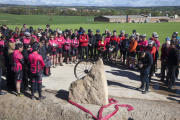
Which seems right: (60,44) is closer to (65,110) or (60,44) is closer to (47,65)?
(47,65)

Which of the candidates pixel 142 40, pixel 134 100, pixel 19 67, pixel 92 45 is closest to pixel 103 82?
pixel 134 100

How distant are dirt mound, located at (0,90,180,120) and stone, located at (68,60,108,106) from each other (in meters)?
0.24

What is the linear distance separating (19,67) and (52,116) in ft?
7.28

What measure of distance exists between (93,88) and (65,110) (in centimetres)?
115

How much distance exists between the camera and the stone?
6.20 metres

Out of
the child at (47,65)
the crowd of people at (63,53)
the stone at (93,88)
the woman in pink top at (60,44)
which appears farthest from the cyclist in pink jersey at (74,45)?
the stone at (93,88)

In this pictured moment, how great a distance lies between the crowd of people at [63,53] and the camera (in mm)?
6777

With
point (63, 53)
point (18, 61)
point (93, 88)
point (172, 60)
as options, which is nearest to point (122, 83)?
point (172, 60)

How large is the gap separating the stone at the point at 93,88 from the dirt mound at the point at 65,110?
24 centimetres

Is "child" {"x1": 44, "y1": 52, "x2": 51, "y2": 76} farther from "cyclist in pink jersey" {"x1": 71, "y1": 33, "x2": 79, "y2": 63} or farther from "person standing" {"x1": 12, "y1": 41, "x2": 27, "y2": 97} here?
"cyclist in pink jersey" {"x1": 71, "y1": 33, "x2": 79, "y2": 63}

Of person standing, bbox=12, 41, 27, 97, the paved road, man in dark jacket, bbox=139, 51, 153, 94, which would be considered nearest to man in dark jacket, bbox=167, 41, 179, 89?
the paved road

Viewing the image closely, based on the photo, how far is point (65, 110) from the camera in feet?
19.7

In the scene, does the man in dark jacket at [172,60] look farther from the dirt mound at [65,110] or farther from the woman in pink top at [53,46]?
the woman in pink top at [53,46]

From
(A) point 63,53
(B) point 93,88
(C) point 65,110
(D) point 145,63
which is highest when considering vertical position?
(D) point 145,63
